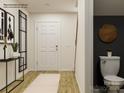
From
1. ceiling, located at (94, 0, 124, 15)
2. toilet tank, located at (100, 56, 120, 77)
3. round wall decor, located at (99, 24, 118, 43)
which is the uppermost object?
ceiling, located at (94, 0, 124, 15)

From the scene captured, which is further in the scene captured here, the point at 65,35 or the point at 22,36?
the point at 65,35

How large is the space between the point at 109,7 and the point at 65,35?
11.8 feet

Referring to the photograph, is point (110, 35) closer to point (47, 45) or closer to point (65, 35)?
point (65, 35)

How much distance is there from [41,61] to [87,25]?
5002 mm

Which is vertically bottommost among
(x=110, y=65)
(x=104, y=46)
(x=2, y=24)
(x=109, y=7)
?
(x=110, y=65)

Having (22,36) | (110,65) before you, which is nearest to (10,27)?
(22,36)

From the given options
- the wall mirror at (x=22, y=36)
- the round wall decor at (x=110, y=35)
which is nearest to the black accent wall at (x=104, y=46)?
the round wall decor at (x=110, y=35)

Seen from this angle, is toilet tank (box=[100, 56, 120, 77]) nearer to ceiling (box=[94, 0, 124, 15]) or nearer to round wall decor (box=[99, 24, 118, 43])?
round wall decor (box=[99, 24, 118, 43])

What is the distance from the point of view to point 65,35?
304 inches

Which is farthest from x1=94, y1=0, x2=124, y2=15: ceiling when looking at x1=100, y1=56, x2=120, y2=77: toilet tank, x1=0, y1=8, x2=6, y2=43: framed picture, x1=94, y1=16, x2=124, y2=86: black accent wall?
x1=0, y1=8, x2=6, y2=43: framed picture

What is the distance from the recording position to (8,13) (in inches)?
194

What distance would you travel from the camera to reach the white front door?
306 inches

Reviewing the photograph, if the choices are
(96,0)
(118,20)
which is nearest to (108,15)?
(118,20)

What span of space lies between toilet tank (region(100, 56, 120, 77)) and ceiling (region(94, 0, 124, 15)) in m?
1.06
